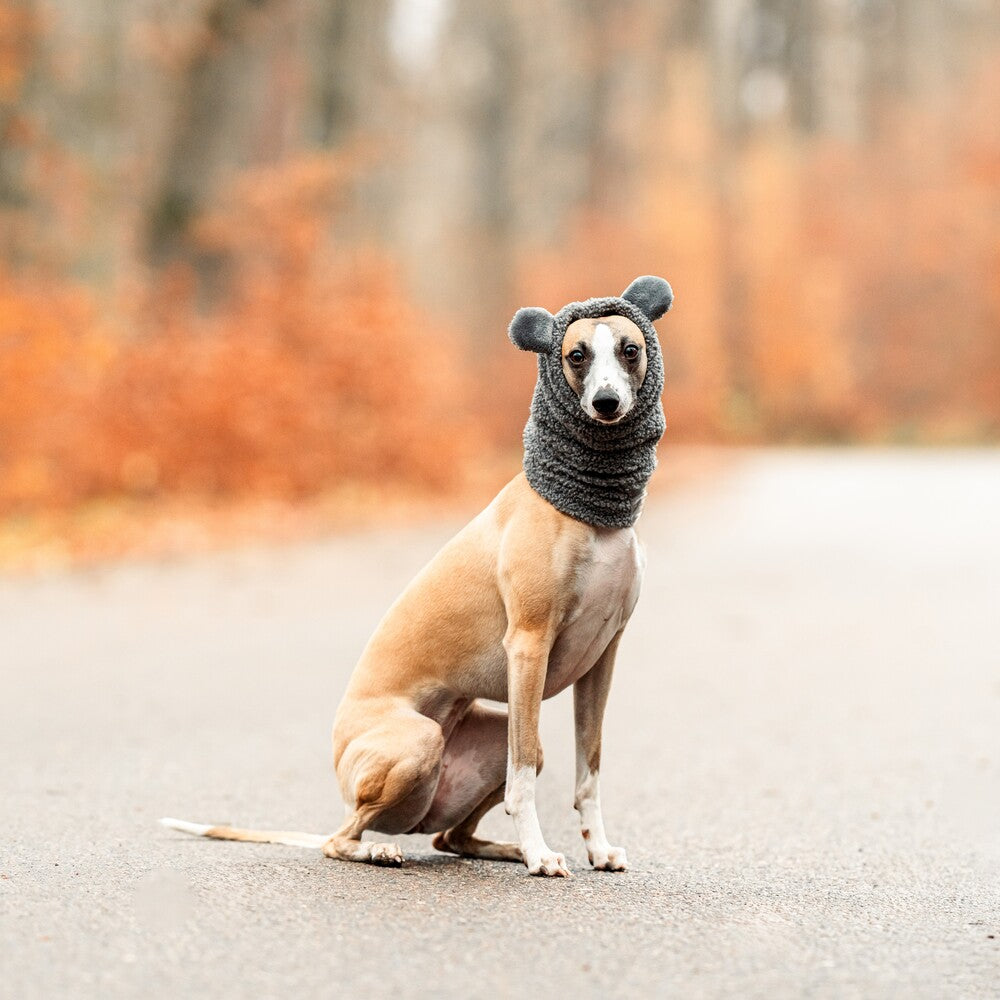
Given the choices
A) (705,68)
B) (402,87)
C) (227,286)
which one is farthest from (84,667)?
(705,68)

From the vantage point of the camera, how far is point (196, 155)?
18.2 m

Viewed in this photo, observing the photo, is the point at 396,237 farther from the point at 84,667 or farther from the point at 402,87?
the point at 84,667

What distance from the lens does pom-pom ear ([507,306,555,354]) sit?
414 cm

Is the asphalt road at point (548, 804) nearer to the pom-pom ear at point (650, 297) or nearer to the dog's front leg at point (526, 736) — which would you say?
the dog's front leg at point (526, 736)

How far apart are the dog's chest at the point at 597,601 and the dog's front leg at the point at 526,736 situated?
0.12 meters

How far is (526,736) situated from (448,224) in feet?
152

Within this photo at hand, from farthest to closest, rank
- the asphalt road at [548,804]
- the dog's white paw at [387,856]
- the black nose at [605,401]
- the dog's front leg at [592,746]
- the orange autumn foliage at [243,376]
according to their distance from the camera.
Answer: the orange autumn foliage at [243,376] < the dog's front leg at [592,746] < the dog's white paw at [387,856] < the black nose at [605,401] < the asphalt road at [548,804]

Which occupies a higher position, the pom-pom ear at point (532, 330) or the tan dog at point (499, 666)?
the pom-pom ear at point (532, 330)

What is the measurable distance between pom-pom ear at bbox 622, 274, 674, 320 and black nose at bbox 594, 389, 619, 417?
0.41 metres

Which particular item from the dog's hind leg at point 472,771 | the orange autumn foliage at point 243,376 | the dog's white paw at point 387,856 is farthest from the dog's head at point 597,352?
the orange autumn foliage at point 243,376

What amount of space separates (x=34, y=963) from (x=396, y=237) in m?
35.6

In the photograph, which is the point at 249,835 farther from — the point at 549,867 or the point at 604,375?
the point at 604,375

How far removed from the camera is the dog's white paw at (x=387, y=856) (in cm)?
425

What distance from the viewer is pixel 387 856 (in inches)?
167
